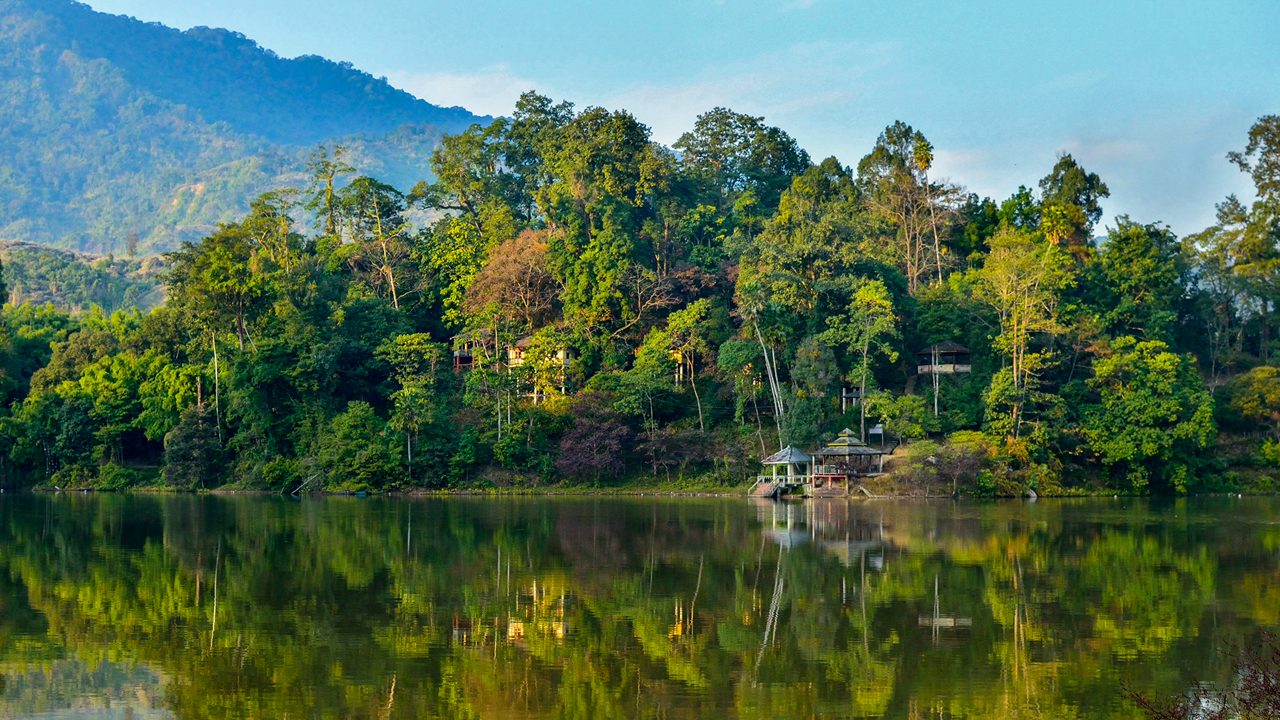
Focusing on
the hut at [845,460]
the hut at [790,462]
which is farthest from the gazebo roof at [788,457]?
the hut at [845,460]

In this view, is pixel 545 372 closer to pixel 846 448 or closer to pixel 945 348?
pixel 846 448

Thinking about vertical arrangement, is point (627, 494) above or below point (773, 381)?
below

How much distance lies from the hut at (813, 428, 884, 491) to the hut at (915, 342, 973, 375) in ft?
21.1

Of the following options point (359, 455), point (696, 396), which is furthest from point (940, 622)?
point (359, 455)

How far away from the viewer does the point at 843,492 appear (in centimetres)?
4425

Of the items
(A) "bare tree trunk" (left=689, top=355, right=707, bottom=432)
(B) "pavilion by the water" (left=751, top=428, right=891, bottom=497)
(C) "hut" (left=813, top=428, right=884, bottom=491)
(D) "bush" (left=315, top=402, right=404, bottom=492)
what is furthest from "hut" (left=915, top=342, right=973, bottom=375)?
(D) "bush" (left=315, top=402, right=404, bottom=492)

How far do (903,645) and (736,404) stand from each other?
33674 millimetres

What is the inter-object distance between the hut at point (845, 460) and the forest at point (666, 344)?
3.78ft

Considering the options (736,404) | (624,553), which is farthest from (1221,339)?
(624,553)

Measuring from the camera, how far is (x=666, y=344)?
48.9m

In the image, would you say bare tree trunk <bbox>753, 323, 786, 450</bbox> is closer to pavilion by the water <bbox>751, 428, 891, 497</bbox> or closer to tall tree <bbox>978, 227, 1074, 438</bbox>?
pavilion by the water <bbox>751, 428, 891, 497</bbox>

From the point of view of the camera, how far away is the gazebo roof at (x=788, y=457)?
4353 cm

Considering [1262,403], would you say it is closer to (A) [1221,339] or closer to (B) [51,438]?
(A) [1221,339]

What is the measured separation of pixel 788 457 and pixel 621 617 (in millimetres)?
26602
